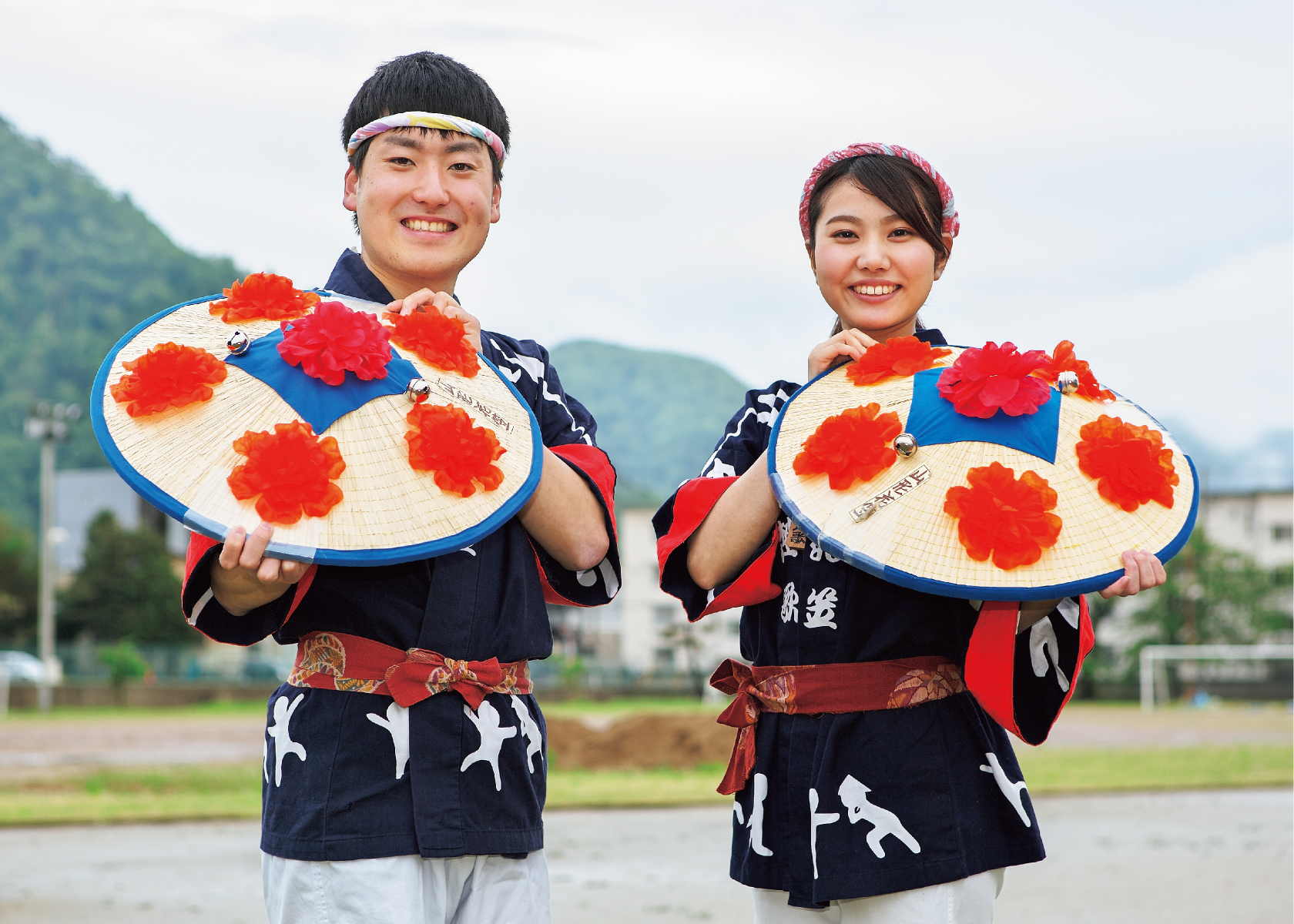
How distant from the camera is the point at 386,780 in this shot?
7.03ft

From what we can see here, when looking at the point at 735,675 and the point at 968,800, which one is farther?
the point at 735,675

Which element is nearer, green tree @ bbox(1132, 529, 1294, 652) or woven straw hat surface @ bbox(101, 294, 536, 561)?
woven straw hat surface @ bbox(101, 294, 536, 561)

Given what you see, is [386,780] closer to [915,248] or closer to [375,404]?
[375,404]

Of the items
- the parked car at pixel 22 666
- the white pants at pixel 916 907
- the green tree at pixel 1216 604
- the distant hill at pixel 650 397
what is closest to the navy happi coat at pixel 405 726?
the white pants at pixel 916 907

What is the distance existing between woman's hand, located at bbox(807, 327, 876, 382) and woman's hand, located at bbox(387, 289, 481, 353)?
681 millimetres

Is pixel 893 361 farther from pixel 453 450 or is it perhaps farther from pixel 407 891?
pixel 407 891

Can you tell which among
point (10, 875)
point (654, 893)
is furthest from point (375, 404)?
point (10, 875)

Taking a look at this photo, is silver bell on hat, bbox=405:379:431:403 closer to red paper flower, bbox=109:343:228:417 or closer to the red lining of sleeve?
red paper flower, bbox=109:343:228:417

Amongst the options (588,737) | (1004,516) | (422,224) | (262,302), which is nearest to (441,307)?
(422,224)

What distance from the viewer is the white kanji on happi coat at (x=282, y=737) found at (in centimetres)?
220

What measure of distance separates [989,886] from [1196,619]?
135ft

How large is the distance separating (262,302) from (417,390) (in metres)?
0.36

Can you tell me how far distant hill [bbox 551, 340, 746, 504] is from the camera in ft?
476

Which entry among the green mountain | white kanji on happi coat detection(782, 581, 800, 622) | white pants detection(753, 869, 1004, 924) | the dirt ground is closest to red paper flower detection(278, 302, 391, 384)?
white kanji on happi coat detection(782, 581, 800, 622)
